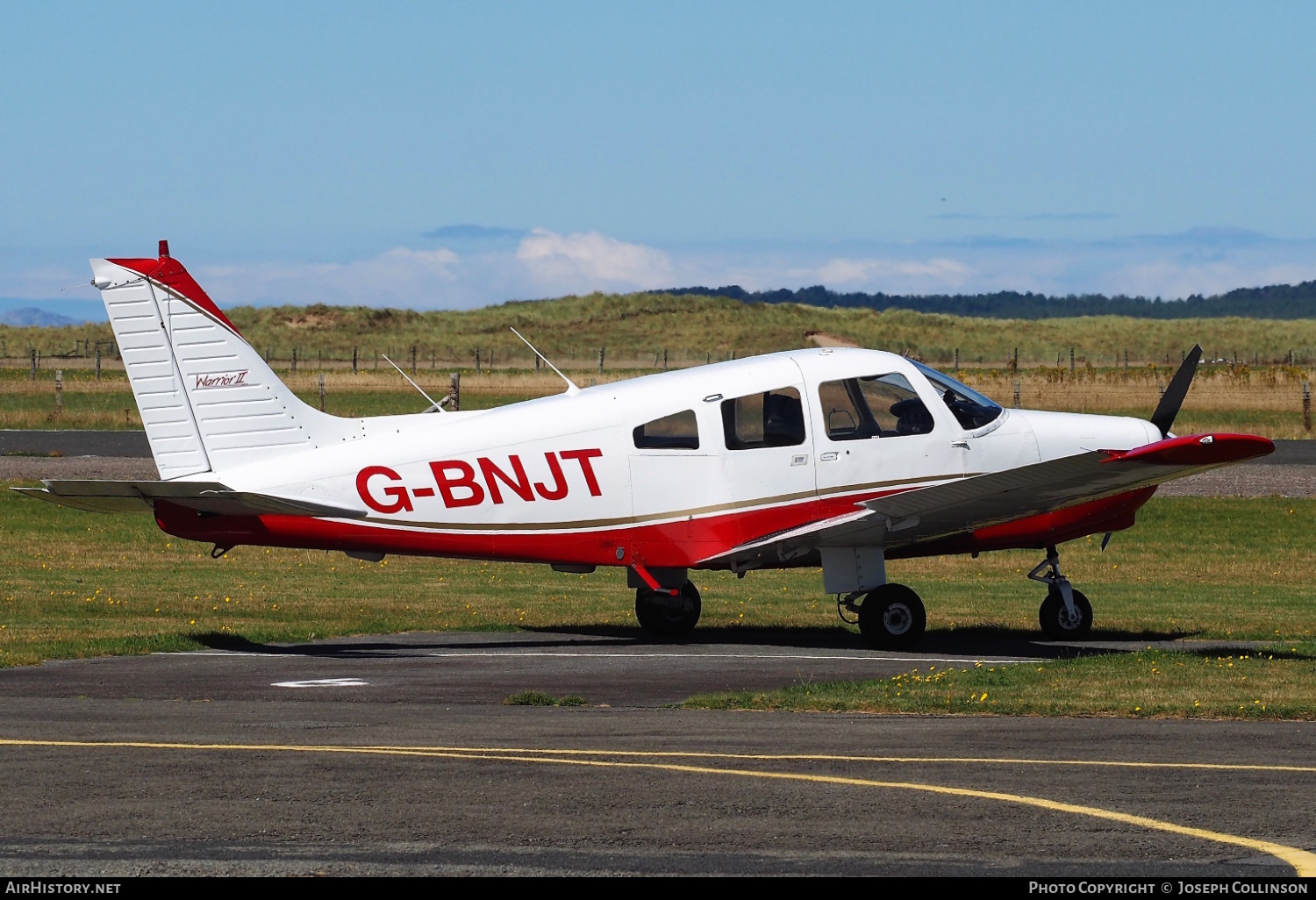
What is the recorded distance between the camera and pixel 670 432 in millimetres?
16938

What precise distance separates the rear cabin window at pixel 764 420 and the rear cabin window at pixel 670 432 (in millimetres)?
325

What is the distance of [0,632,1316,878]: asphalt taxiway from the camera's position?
291 inches

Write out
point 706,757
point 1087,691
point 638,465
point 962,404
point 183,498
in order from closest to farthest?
point 706,757 < point 1087,691 < point 183,498 < point 638,465 < point 962,404

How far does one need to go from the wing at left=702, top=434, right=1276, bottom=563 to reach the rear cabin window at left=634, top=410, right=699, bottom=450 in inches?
46.8

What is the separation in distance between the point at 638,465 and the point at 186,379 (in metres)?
4.40

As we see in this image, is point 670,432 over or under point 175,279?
under

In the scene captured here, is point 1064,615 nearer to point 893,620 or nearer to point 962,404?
point 893,620

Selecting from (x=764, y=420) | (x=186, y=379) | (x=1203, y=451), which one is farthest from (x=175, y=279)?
(x=1203, y=451)

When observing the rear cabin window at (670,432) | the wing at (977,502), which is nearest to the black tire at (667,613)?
the wing at (977,502)

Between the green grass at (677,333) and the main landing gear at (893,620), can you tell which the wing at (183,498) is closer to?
the main landing gear at (893,620)

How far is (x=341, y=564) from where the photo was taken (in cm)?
2641

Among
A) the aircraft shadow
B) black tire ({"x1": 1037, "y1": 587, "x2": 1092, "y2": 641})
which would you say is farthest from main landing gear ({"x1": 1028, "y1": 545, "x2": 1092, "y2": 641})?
the aircraft shadow

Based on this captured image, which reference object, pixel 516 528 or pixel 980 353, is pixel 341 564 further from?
pixel 980 353
